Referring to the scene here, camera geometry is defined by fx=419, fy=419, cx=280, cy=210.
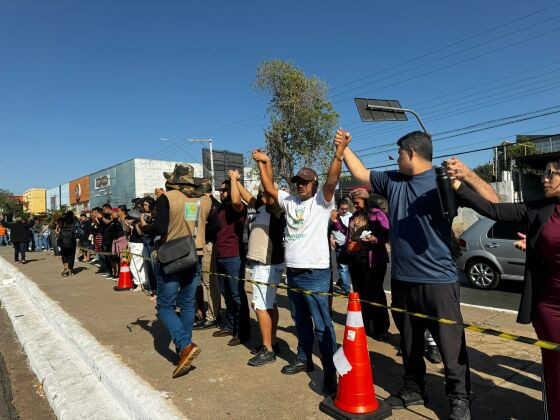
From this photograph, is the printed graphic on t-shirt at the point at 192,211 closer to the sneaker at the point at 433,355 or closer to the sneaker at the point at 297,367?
the sneaker at the point at 297,367

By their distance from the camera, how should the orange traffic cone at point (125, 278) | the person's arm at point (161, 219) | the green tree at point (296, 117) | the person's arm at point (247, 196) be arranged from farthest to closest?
the green tree at point (296, 117) → the orange traffic cone at point (125, 278) → the person's arm at point (247, 196) → the person's arm at point (161, 219)

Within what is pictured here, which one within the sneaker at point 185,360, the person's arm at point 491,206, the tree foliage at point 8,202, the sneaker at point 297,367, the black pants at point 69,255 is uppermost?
the tree foliage at point 8,202

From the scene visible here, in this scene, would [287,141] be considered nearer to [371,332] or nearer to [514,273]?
[514,273]

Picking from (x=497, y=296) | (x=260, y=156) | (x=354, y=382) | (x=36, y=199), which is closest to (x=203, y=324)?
(x=260, y=156)

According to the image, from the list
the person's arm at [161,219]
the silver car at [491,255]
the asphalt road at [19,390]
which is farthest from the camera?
the silver car at [491,255]

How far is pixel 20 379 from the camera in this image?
178 inches

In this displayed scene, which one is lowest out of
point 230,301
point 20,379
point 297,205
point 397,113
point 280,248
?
point 20,379

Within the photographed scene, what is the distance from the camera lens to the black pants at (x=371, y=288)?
4914 mm

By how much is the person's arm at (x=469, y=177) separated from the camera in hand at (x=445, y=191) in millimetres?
36

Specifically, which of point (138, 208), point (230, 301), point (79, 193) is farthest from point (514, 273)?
point (79, 193)

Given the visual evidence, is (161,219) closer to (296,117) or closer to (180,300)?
(180,300)

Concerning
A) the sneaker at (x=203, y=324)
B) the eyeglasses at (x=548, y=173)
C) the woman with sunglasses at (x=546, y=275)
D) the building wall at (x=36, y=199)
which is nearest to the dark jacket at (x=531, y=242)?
the woman with sunglasses at (x=546, y=275)

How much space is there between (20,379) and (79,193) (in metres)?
69.0

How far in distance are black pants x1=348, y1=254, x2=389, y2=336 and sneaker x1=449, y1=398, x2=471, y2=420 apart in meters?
2.04
